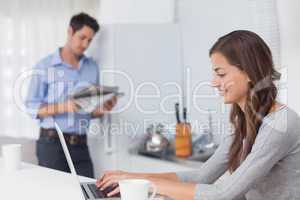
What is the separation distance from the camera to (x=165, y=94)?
3.01 m

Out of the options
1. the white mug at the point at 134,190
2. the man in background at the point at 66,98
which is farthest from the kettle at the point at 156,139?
the white mug at the point at 134,190

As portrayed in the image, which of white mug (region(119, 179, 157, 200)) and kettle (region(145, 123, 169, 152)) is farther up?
white mug (region(119, 179, 157, 200))

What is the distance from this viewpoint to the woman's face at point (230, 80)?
4.98 ft

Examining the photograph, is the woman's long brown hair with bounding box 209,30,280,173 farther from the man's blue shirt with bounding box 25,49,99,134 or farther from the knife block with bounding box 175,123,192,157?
the man's blue shirt with bounding box 25,49,99,134

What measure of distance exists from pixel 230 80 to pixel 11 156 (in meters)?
0.88

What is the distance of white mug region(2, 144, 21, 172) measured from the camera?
1793 mm

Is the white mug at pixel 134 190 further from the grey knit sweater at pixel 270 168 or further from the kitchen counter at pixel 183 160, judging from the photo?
the kitchen counter at pixel 183 160

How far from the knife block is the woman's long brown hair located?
47.8 inches

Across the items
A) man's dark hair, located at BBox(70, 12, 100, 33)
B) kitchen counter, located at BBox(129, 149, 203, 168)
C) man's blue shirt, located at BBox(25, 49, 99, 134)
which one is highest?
man's dark hair, located at BBox(70, 12, 100, 33)

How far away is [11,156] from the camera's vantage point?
1798mm

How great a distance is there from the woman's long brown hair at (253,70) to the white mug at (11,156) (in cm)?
86

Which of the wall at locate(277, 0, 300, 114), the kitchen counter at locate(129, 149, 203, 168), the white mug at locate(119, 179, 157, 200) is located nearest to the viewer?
the white mug at locate(119, 179, 157, 200)

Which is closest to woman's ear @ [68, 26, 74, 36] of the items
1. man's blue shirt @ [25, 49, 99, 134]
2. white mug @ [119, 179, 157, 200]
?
man's blue shirt @ [25, 49, 99, 134]

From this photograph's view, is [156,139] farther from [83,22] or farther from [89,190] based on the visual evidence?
[89,190]
